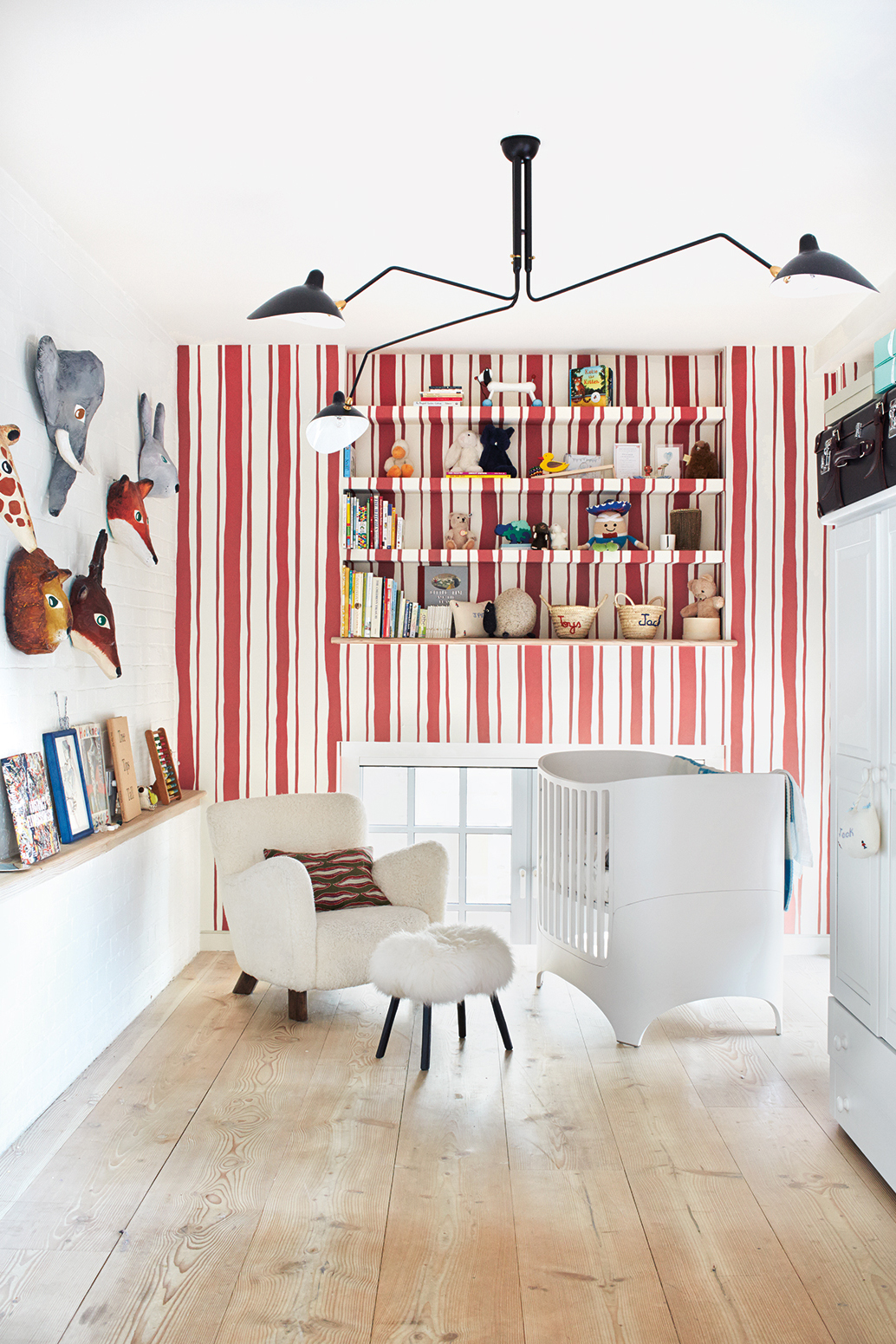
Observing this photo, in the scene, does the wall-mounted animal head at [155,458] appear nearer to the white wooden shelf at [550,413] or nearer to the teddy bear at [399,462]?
the white wooden shelf at [550,413]

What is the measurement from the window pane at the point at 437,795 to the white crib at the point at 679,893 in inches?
47.7

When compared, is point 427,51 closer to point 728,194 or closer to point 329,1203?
point 728,194

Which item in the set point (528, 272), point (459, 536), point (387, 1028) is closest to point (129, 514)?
point (459, 536)

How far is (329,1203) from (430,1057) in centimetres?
87

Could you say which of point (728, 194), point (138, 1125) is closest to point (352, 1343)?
point (138, 1125)

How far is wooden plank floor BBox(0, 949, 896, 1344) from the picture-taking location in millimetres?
1879

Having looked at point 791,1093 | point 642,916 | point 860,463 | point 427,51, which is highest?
point 427,51

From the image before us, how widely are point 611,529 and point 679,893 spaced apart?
1.78m

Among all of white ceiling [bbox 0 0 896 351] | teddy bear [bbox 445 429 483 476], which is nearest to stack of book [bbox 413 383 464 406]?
teddy bear [bbox 445 429 483 476]

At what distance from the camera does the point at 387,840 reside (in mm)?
4500

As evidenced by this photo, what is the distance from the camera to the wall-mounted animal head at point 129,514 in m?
3.45

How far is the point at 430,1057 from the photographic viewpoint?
10.2ft

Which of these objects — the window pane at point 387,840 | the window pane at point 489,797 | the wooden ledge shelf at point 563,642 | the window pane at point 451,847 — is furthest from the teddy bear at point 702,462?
the window pane at point 387,840

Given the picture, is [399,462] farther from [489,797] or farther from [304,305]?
[304,305]
